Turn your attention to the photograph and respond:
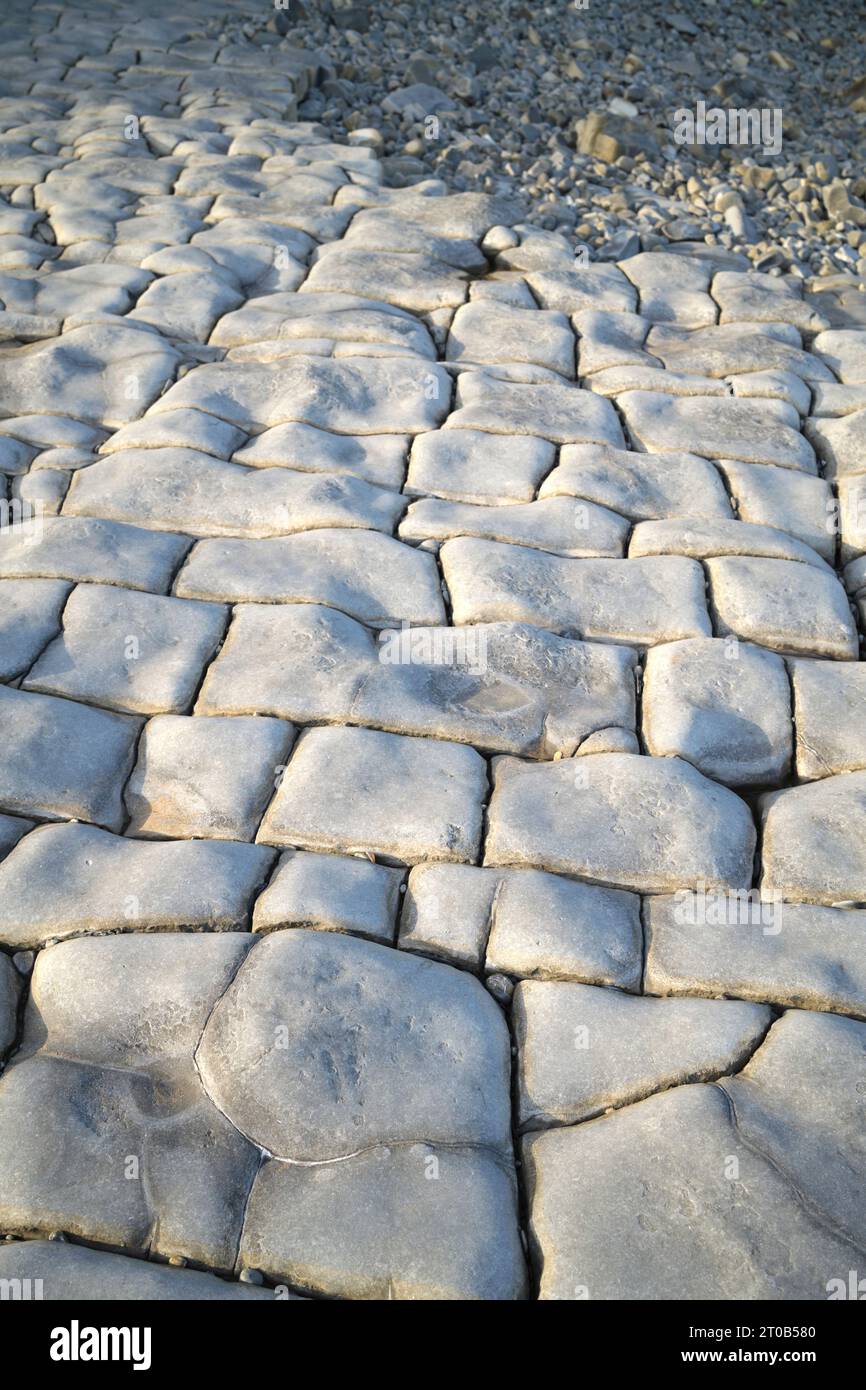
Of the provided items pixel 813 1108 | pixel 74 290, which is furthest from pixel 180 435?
pixel 813 1108

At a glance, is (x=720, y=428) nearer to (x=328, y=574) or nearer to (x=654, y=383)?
(x=654, y=383)

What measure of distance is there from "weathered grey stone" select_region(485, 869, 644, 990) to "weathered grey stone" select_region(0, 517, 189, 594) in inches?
48.0

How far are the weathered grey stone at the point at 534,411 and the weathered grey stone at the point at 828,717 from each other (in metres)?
1.09

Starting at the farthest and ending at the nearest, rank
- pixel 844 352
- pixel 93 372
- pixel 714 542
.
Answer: pixel 844 352, pixel 93 372, pixel 714 542

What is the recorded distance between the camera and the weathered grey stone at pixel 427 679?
229cm

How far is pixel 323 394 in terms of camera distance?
10.8 feet

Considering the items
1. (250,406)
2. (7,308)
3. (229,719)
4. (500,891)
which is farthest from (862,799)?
(7,308)

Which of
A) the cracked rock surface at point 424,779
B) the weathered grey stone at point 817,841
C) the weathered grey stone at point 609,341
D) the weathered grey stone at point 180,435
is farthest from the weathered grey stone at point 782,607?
the weathered grey stone at point 180,435

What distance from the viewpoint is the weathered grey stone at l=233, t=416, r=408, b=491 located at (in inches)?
120

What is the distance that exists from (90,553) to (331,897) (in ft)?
4.04

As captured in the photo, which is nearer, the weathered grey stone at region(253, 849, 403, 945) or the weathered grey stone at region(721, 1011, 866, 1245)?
the weathered grey stone at region(721, 1011, 866, 1245)

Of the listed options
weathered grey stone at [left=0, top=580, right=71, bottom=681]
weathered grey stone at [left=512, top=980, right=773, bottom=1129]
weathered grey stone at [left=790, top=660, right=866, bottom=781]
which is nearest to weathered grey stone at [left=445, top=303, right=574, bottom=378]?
weathered grey stone at [left=790, top=660, right=866, bottom=781]

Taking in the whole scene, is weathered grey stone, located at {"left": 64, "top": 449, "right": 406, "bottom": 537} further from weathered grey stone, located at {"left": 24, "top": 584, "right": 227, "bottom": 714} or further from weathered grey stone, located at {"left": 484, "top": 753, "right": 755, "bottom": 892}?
weathered grey stone, located at {"left": 484, "top": 753, "right": 755, "bottom": 892}

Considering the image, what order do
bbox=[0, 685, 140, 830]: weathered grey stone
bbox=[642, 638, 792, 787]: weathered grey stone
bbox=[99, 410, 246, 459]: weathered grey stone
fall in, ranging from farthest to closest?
bbox=[99, 410, 246, 459]: weathered grey stone
bbox=[642, 638, 792, 787]: weathered grey stone
bbox=[0, 685, 140, 830]: weathered grey stone
